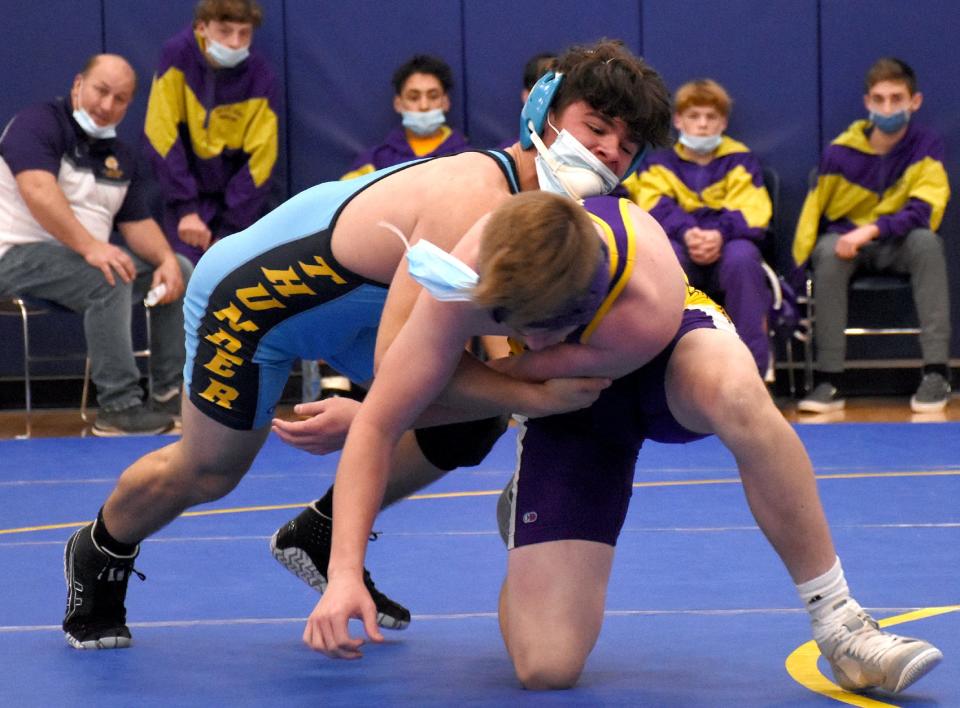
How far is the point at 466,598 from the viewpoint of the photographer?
3568 mm

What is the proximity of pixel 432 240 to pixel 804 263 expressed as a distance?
15.6 feet

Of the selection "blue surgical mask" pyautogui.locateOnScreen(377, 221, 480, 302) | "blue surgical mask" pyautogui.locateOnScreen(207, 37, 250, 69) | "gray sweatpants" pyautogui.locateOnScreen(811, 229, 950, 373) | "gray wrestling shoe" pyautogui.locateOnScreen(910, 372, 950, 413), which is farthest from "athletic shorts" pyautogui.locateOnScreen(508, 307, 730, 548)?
"blue surgical mask" pyautogui.locateOnScreen(207, 37, 250, 69)

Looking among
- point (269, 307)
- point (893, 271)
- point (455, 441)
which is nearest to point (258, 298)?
point (269, 307)

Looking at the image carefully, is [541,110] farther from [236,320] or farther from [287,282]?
[236,320]

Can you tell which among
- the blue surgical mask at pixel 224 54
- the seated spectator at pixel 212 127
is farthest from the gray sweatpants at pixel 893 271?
the blue surgical mask at pixel 224 54

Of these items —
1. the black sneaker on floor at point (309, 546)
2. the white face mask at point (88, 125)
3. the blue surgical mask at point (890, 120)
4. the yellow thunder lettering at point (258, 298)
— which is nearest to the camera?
the yellow thunder lettering at point (258, 298)

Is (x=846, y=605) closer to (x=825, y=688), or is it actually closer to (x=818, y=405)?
(x=825, y=688)

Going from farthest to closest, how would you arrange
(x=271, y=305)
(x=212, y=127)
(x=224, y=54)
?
(x=212, y=127) < (x=224, y=54) < (x=271, y=305)

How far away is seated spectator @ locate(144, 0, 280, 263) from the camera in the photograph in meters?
7.33

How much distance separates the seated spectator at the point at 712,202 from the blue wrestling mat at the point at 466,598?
1565 mm

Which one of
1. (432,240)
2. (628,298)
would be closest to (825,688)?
(628,298)

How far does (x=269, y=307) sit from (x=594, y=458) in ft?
2.24

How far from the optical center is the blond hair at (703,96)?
7254 mm

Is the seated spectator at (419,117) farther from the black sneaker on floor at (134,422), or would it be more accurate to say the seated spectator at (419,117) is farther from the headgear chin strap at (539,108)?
the headgear chin strap at (539,108)
